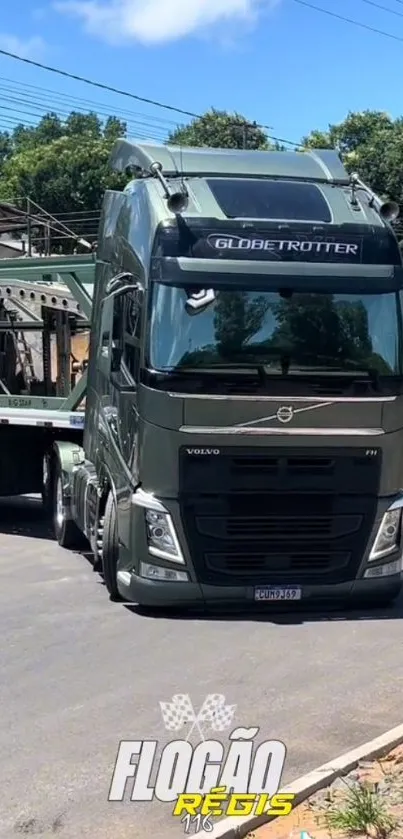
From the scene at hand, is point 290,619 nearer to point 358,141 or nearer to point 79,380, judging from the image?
point 79,380

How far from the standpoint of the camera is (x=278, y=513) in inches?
327

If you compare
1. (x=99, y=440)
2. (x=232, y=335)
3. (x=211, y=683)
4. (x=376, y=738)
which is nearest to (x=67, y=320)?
(x=99, y=440)

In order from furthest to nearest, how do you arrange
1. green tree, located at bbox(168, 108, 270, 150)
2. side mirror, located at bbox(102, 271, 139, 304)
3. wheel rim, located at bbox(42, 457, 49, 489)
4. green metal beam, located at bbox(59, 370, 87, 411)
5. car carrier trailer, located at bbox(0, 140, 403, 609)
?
green tree, located at bbox(168, 108, 270, 150), wheel rim, located at bbox(42, 457, 49, 489), green metal beam, located at bbox(59, 370, 87, 411), side mirror, located at bbox(102, 271, 139, 304), car carrier trailer, located at bbox(0, 140, 403, 609)

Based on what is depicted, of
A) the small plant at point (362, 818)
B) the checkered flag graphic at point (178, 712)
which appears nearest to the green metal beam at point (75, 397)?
the checkered flag graphic at point (178, 712)

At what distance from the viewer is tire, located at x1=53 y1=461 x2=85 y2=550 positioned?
12055 mm

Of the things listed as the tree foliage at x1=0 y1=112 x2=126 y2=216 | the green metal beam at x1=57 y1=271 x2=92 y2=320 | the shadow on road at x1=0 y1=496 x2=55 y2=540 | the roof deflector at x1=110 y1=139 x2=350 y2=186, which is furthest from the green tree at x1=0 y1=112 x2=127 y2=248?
the roof deflector at x1=110 y1=139 x2=350 y2=186

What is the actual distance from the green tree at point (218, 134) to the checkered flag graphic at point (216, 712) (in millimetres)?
53810

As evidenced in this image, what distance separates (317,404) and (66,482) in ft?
14.8

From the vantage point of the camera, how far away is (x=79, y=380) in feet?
40.0

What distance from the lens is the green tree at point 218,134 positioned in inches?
2365

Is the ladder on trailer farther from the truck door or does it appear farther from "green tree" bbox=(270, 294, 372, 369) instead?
"green tree" bbox=(270, 294, 372, 369)

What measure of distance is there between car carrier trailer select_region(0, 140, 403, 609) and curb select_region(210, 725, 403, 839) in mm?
2720

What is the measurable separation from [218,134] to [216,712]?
2477 inches

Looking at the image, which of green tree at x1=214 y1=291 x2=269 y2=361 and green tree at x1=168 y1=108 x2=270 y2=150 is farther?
green tree at x1=168 y1=108 x2=270 y2=150
